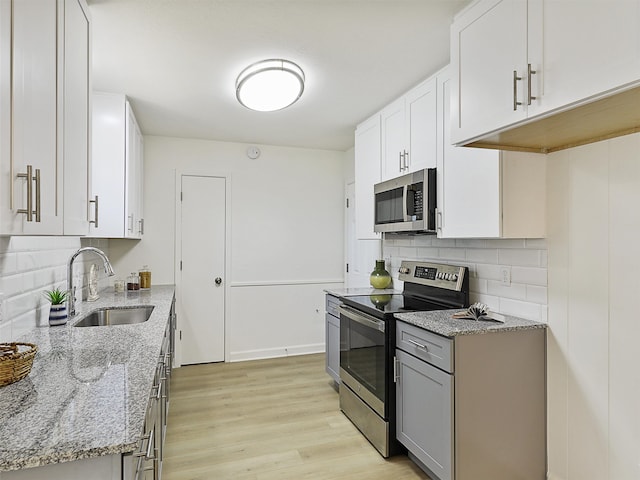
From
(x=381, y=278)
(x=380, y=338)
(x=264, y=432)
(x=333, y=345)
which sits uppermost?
(x=381, y=278)

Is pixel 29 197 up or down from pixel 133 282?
up

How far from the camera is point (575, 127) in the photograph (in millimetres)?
1721

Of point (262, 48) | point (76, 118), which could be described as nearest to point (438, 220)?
point (262, 48)

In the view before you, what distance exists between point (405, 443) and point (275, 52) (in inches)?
94.3

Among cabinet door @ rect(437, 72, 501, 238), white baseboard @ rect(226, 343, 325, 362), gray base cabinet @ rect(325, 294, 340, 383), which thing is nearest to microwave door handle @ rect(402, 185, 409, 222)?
cabinet door @ rect(437, 72, 501, 238)

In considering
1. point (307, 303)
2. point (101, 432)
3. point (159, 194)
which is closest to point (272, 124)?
point (159, 194)

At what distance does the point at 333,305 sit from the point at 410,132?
1.61 metres

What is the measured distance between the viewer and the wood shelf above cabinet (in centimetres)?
141

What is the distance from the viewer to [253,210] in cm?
456

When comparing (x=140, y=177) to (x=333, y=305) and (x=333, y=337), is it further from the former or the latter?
(x=333, y=337)

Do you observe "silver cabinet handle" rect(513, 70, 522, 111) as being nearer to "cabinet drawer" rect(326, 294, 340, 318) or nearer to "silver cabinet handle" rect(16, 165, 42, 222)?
"silver cabinet handle" rect(16, 165, 42, 222)

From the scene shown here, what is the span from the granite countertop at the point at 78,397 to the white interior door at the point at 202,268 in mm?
2292

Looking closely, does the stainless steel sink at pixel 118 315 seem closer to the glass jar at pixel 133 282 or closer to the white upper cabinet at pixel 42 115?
the glass jar at pixel 133 282

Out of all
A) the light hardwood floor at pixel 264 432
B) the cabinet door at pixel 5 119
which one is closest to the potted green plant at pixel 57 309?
the light hardwood floor at pixel 264 432
